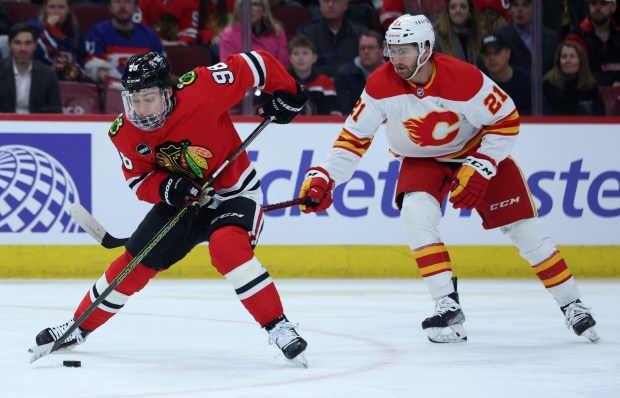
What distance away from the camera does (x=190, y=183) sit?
3.88 m

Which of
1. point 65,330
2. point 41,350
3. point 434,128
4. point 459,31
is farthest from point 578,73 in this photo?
point 41,350

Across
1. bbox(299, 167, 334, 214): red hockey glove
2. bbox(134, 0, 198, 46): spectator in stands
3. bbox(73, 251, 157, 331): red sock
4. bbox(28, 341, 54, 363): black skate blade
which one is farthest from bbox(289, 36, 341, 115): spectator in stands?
bbox(28, 341, 54, 363): black skate blade

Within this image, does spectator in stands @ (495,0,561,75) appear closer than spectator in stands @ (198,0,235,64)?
Yes

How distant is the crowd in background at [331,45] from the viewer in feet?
21.8

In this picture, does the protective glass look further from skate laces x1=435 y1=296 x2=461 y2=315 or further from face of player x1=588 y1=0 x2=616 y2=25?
face of player x1=588 y1=0 x2=616 y2=25

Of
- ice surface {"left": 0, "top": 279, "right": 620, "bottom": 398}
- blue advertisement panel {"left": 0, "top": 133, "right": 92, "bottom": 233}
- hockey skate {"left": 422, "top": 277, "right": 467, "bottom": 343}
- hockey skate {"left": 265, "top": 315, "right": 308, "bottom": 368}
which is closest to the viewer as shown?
ice surface {"left": 0, "top": 279, "right": 620, "bottom": 398}

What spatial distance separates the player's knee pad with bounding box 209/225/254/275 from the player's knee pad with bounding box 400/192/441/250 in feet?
2.50

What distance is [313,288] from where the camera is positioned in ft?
20.5

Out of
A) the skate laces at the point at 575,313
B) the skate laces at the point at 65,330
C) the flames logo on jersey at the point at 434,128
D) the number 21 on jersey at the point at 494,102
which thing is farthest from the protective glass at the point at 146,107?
the skate laces at the point at 575,313

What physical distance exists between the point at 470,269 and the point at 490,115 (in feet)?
7.65

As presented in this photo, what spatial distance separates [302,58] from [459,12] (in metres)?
0.88

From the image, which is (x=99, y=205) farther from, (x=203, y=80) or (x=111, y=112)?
(x=203, y=80)

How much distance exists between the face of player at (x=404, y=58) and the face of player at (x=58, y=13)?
2.94 meters

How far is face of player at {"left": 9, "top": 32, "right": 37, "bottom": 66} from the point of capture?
664 centimetres
